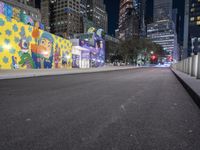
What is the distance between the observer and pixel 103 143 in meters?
2.39

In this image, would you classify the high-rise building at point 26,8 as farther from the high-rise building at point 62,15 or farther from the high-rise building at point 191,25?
the high-rise building at point 191,25

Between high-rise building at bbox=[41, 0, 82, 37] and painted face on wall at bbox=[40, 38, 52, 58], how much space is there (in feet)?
341

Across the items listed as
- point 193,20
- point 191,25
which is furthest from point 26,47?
point 193,20

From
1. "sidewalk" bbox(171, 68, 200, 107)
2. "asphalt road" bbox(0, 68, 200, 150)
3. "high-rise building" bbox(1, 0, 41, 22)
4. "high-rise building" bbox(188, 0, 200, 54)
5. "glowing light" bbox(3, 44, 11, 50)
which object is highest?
"high-rise building" bbox(188, 0, 200, 54)

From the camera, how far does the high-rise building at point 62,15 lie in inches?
5300

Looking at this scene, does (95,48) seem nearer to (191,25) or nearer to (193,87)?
(193,87)

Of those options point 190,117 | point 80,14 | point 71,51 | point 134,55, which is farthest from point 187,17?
point 190,117

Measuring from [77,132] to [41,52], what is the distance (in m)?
26.8

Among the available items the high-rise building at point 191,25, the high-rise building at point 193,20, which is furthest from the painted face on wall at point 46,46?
the high-rise building at point 193,20

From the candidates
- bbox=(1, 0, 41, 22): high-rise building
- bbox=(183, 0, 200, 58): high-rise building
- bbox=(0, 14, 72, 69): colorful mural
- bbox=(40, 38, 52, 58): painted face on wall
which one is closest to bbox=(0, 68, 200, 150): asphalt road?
bbox=(0, 14, 72, 69): colorful mural

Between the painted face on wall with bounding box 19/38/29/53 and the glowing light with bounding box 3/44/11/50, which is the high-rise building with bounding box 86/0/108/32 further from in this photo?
the glowing light with bounding box 3/44/11/50

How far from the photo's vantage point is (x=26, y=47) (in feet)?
80.2

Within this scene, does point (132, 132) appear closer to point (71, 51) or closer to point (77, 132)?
point (77, 132)

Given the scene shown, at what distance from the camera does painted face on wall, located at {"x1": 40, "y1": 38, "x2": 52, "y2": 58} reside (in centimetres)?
2811
